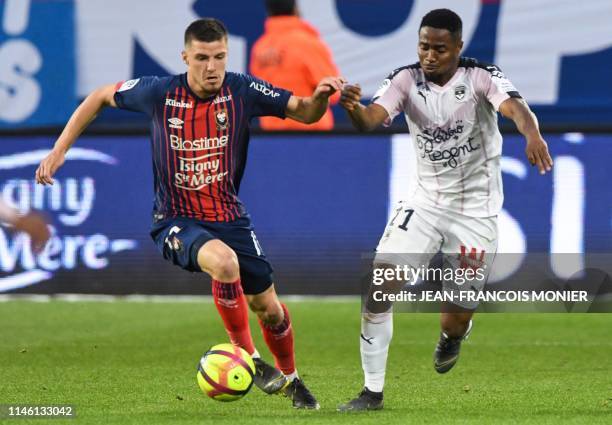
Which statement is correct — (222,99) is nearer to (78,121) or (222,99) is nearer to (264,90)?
(264,90)

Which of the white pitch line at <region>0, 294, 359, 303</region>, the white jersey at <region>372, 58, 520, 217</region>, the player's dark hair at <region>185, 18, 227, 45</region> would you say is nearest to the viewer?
the player's dark hair at <region>185, 18, 227, 45</region>

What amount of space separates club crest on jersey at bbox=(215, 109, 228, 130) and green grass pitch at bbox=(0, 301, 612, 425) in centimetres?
155

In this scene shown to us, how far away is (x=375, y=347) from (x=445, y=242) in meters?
1.01

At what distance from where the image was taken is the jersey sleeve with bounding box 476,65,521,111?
7.47 meters

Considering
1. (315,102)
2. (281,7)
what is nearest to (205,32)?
(315,102)

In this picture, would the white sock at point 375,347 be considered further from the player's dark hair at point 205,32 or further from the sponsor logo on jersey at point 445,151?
the player's dark hair at point 205,32

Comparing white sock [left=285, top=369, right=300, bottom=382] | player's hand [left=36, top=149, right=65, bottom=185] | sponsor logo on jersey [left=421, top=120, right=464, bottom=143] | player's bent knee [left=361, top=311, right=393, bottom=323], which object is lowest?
white sock [left=285, top=369, right=300, bottom=382]

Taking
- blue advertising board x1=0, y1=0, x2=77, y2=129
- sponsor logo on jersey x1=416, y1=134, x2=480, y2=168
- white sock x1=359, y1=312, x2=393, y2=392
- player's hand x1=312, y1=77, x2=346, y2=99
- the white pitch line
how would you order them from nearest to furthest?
player's hand x1=312, y1=77, x2=346, y2=99, white sock x1=359, y1=312, x2=393, y2=392, sponsor logo on jersey x1=416, y1=134, x2=480, y2=168, the white pitch line, blue advertising board x1=0, y1=0, x2=77, y2=129

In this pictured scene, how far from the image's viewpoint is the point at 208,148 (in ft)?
24.9

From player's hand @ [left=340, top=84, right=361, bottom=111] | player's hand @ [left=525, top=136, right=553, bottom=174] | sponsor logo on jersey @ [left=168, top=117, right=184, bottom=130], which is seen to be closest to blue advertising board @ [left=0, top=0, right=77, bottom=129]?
sponsor logo on jersey @ [left=168, top=117, right=184, bottom=130]

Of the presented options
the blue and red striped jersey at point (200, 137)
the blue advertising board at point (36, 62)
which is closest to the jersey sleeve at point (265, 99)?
the blue and red striped jersey at point (200, 137)

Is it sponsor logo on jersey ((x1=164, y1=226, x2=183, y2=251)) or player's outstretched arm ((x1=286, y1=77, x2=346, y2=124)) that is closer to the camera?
player's outstretched arm ((x1=286, y1=77, x2=346, y2=124))

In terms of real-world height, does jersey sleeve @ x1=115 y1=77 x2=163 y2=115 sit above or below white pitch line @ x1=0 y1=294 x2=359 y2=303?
above

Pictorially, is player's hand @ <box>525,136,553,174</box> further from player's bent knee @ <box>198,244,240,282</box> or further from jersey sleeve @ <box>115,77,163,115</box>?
jersey sleeve @ <box>115,77,163,115</box>
